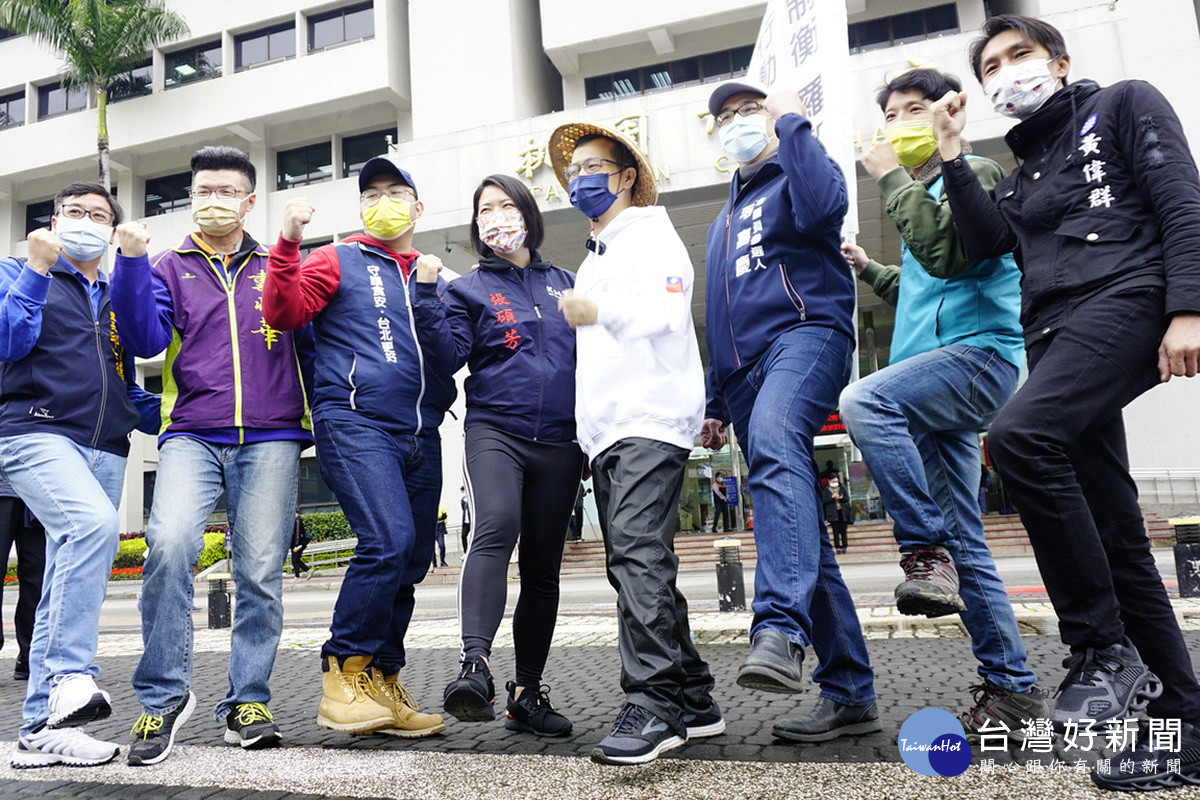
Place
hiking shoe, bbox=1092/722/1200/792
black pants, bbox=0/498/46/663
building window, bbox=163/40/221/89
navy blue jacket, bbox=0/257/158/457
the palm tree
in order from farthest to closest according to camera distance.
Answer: building window, bbox=163/40/221/89, the palm tree, black pants, bbox=0/498/46/663, navy blue jacket, bbox=0/257/158/457, hiking shoe, bbox=1092/722/1200/792

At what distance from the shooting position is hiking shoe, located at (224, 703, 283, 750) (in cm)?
318

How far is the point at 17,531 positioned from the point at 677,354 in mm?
4900

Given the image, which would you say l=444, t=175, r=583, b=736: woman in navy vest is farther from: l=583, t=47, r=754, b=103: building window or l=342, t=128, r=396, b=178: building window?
l=342, t=128, r=396, b=178: building window

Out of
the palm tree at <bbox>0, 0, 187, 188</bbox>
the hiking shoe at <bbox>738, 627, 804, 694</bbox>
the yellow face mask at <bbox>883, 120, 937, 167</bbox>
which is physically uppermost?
the palm tree at <bbox>0, 0, 187, 188</bbox>

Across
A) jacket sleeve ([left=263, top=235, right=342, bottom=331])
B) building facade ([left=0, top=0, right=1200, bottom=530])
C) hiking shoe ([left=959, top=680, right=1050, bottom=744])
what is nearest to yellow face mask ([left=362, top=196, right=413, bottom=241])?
jacket sleeve ([left=263, top=235, right=342, bottom=331])

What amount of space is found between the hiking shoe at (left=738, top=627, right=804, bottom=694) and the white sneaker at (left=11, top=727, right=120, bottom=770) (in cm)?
248

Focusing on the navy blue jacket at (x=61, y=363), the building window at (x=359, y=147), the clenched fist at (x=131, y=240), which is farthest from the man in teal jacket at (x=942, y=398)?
the building window at (x=359, y=147)

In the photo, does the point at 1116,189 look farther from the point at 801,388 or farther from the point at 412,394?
the point at 412,394

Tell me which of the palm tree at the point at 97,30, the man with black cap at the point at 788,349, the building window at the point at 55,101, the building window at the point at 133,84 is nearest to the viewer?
the man with black cap at the point at 788,349

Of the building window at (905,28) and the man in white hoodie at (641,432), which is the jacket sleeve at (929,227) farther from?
the building window at (905,28)

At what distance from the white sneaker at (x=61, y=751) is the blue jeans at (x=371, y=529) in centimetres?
87

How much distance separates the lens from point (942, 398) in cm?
287

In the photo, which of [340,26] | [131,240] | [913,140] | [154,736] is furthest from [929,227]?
[340,26]

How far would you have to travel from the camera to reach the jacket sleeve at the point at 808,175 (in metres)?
2.74
